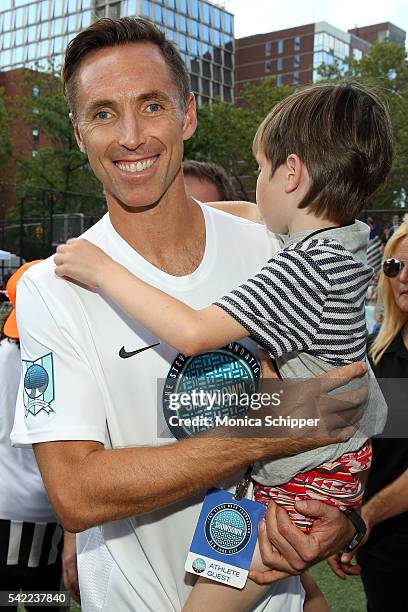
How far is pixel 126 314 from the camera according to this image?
1.99 metres

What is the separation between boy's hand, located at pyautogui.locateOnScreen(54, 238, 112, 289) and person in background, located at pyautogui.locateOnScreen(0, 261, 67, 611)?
1.86m

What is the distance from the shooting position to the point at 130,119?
2025 mm

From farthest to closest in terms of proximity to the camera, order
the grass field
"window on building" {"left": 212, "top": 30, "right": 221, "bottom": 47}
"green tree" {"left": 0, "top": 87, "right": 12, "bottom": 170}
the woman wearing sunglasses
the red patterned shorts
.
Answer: "window on building" {"left": 212, "top": 30, "right": 221, "bottom": 47}
"green tree" {"left": 0, "top": 87, "right": 12, "bottom": 170}
the grass field
the woman wearing sunglasses
the red patterned shorts

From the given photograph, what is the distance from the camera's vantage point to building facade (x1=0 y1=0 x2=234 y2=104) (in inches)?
2768

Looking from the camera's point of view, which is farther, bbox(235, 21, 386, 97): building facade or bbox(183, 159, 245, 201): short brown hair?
bbox(235, 21, 386, 97): building facade

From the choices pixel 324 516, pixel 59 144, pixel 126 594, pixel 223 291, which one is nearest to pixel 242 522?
pixel 324 516

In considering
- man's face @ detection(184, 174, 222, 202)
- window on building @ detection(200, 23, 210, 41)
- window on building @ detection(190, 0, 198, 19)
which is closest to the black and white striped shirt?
man's face @ detection(184, 174, 222, 202)

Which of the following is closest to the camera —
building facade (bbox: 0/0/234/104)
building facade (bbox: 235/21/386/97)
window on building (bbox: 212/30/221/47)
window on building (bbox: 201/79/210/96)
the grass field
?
the grass field

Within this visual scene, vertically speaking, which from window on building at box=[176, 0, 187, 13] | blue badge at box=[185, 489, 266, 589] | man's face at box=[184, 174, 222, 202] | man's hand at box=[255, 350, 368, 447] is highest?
window on building at box=[176, 0, 187, 13]

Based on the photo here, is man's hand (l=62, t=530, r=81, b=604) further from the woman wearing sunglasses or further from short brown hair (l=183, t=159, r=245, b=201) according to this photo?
short brown hair (l=183, t=159, r=245, b=201)

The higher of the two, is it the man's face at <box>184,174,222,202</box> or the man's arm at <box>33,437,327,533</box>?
the man's face at <box>184,174,222,202</box>

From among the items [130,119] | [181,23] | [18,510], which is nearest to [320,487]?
[130,119]

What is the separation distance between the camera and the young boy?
1.82m

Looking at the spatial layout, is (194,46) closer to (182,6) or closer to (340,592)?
(182,6)
